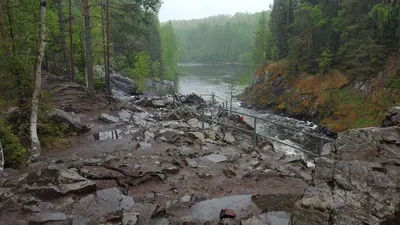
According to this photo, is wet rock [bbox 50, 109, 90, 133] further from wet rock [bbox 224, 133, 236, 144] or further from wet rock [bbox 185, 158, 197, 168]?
wet rock [bbox 224, 133, 236, 144]

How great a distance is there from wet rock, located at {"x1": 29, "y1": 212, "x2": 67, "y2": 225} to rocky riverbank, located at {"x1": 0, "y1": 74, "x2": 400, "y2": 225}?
0.05 ft

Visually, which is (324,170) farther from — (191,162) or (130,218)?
(191,162)

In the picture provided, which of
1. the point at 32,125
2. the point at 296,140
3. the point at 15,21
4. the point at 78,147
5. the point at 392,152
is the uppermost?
the point at 15,21

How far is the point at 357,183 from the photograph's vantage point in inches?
136

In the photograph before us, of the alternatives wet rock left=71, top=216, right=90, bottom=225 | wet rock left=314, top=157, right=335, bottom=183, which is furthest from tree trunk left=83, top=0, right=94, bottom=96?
wet rock left=314, top=157, right=335, bottom=183

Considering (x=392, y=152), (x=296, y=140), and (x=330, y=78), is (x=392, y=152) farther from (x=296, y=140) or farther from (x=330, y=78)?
(x=330, y=78)

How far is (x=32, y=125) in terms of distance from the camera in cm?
806

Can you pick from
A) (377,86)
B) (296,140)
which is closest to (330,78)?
(377,86)

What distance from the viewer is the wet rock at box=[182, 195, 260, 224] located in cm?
484

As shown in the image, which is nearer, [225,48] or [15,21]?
[15,21]

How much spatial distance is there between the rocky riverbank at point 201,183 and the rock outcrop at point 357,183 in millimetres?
11

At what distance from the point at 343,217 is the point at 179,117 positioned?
11.3 meters

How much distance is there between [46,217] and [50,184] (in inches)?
40.0

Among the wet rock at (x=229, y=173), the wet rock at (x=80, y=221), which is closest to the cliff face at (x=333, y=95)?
the wet rock at (x=229, y=173)
